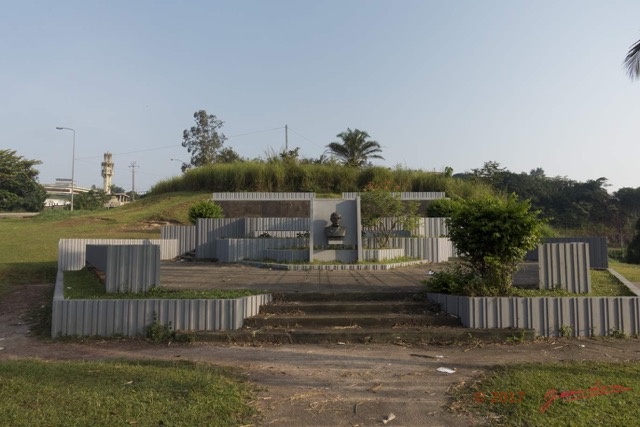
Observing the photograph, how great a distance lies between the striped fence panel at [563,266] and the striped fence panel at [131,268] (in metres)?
6.32

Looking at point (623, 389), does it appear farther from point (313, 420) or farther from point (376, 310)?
point (376, 310)

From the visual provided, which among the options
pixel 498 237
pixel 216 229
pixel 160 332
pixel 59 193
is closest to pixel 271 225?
pixel 216 229

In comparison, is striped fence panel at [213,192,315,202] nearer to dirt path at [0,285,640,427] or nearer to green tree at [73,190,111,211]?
dirt path at [0,285,640,427]

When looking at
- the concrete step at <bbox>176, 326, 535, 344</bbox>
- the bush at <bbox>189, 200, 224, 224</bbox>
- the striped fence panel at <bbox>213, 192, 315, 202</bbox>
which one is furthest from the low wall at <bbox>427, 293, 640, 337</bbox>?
the striped fence panel at <bbox>213, 192, 315, 202</bbox>

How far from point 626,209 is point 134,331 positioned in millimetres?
48888

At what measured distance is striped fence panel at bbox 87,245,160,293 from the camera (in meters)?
7.42

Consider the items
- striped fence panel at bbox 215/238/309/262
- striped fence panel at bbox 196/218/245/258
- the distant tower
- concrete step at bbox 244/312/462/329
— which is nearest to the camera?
concrete step at bbox 244/312/462/329

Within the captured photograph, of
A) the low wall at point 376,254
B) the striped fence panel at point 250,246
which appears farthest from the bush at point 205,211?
the low wall at point 376,254

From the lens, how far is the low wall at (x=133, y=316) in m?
6.50

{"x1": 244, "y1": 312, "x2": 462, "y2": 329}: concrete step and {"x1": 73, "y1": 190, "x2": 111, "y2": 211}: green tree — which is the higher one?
{"x1": 73, "y1": 190, "x2": 111, "y2": 211}: green tree

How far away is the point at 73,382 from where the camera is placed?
4312 mm

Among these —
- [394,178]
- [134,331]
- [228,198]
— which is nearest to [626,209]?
[394,178]

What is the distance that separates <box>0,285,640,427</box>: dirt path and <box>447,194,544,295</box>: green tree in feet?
3.92

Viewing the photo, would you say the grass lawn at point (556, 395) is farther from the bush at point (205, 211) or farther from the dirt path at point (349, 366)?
the bush at point (205, 211)
